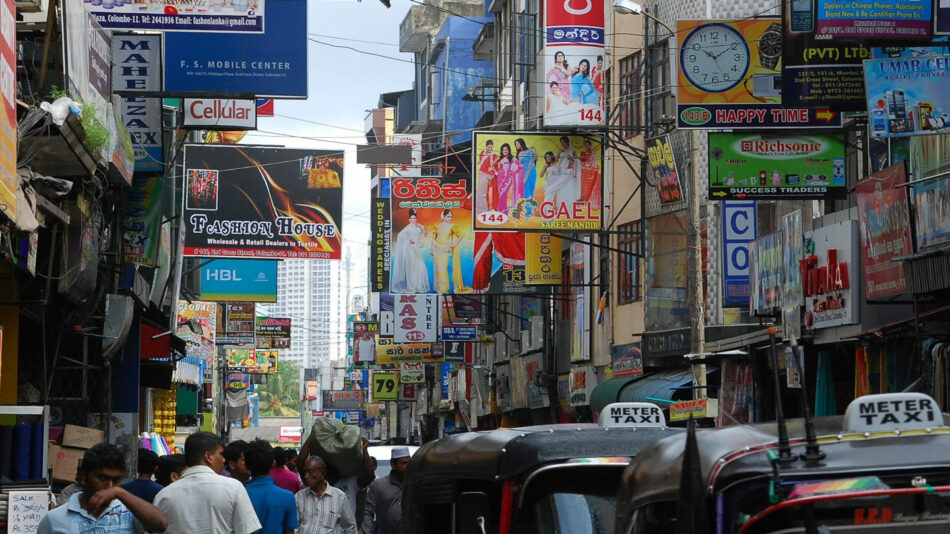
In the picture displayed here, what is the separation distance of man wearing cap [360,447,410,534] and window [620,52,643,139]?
1758 centimetres

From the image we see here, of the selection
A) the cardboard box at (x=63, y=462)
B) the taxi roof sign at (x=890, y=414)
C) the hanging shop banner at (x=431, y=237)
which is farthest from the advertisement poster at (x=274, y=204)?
the taxi roof sign at (x=890, y=414)

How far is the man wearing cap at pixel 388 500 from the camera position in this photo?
1237 cm

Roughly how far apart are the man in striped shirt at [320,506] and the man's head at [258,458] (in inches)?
40.1

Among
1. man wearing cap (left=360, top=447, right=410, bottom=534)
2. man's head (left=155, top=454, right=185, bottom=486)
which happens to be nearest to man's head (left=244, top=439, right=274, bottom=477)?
man's head (left=155, top=454, right=185, bottom=486)

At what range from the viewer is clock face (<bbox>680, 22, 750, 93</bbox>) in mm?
19109

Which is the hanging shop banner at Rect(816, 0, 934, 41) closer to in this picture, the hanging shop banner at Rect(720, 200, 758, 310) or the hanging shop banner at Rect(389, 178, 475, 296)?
the hanging shop banner at Rect(720, 200, 758, 310)

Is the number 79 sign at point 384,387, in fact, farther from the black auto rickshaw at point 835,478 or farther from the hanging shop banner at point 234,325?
the black auto rickshaw at point 835,478

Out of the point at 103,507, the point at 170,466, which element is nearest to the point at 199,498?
the point at 103,507

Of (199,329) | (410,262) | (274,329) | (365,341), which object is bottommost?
(199,329)

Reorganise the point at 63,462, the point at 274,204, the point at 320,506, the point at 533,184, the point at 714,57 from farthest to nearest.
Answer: the point at 274,204, the point at 533,184, the point at 714,57, the point at 63,462, the point at 320,506

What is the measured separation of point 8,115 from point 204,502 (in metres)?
4.15

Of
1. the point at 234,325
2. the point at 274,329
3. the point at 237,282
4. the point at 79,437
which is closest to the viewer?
the point at 79,437

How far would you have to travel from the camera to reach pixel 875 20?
48.0 ft

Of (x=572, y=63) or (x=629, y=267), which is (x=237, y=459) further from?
(x=629, y=267)
